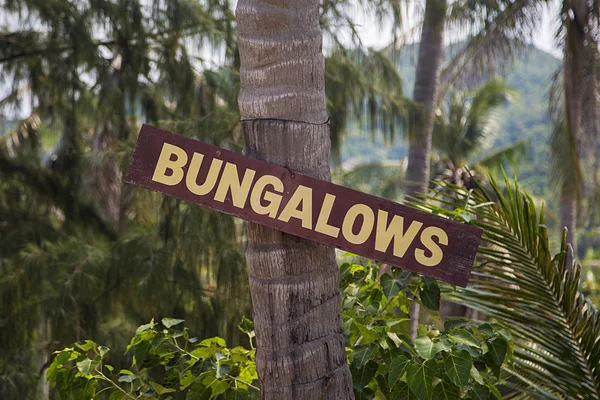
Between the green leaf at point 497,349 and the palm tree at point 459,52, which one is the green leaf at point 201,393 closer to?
the green leaf at point 497,349

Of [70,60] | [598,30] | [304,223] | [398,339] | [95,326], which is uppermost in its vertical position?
[598,30]

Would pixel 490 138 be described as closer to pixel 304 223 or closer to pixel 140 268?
pixel 140 268

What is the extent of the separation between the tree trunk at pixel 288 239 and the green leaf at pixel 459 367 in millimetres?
307

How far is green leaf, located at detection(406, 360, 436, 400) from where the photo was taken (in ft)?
7.09

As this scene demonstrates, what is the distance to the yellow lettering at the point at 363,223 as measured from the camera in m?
2.07

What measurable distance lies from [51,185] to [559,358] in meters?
5.26

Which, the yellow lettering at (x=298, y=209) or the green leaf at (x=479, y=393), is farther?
the green leaf at (x=479, y=393)

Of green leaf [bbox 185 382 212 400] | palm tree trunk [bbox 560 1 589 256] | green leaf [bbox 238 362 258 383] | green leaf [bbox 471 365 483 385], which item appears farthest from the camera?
palm tree trunk [bbox 560 1 589 256]

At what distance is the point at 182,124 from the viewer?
5.21 meters

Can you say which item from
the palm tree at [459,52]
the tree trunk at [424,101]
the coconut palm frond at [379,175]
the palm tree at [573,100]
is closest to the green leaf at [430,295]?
the palm tree at [459,52]

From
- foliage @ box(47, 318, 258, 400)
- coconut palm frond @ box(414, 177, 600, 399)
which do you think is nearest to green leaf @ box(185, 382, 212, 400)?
foliage @ box(47, 318, 258, 400)

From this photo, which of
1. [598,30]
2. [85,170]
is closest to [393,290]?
Answer: [85,170]

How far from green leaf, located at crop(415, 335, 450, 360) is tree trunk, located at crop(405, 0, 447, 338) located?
4.31m

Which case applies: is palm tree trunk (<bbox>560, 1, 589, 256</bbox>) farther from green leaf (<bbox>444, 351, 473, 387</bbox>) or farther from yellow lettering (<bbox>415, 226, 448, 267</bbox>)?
yellow lettering (<bbox>415, 226, 448, 267</bbox>)
